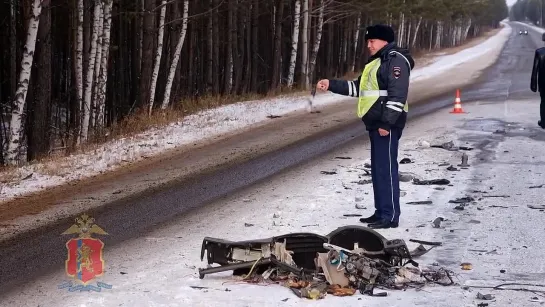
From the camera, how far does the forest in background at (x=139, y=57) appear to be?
14828 millimetres

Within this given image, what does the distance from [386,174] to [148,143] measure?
6.88 meters

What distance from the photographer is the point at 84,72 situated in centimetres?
1658

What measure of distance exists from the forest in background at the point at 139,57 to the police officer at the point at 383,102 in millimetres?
7066

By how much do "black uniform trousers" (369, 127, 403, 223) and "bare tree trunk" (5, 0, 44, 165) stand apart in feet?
23.6

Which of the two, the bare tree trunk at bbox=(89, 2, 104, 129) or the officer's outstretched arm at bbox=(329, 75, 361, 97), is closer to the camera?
the officer's outstretched arm at bbox=(329, 75, 361, 97)

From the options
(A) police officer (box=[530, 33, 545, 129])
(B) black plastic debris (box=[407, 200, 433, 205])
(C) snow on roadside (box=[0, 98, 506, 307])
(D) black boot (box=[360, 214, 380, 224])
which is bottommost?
(C) snow on roadside (box=[0, 98, 506, 307])

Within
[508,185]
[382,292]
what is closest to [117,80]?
[508,185]

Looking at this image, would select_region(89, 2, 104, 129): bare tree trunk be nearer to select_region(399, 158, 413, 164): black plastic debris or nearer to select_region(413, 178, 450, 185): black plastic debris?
select_region(399, 158, 413, 164): black plastic debris

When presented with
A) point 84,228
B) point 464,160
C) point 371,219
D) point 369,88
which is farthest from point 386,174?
point 464,160

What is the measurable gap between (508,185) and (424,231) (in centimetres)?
277

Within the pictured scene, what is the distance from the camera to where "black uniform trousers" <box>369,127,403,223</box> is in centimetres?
762

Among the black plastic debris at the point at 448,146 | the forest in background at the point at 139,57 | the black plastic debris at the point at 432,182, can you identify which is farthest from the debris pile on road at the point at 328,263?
the forest in background at the point at 139,57

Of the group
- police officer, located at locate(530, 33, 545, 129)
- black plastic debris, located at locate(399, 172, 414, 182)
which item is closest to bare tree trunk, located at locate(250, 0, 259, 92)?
police officer, located at locate(530, 33, 545, 129)

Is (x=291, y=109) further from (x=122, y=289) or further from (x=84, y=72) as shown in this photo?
(x=122, y=289)
